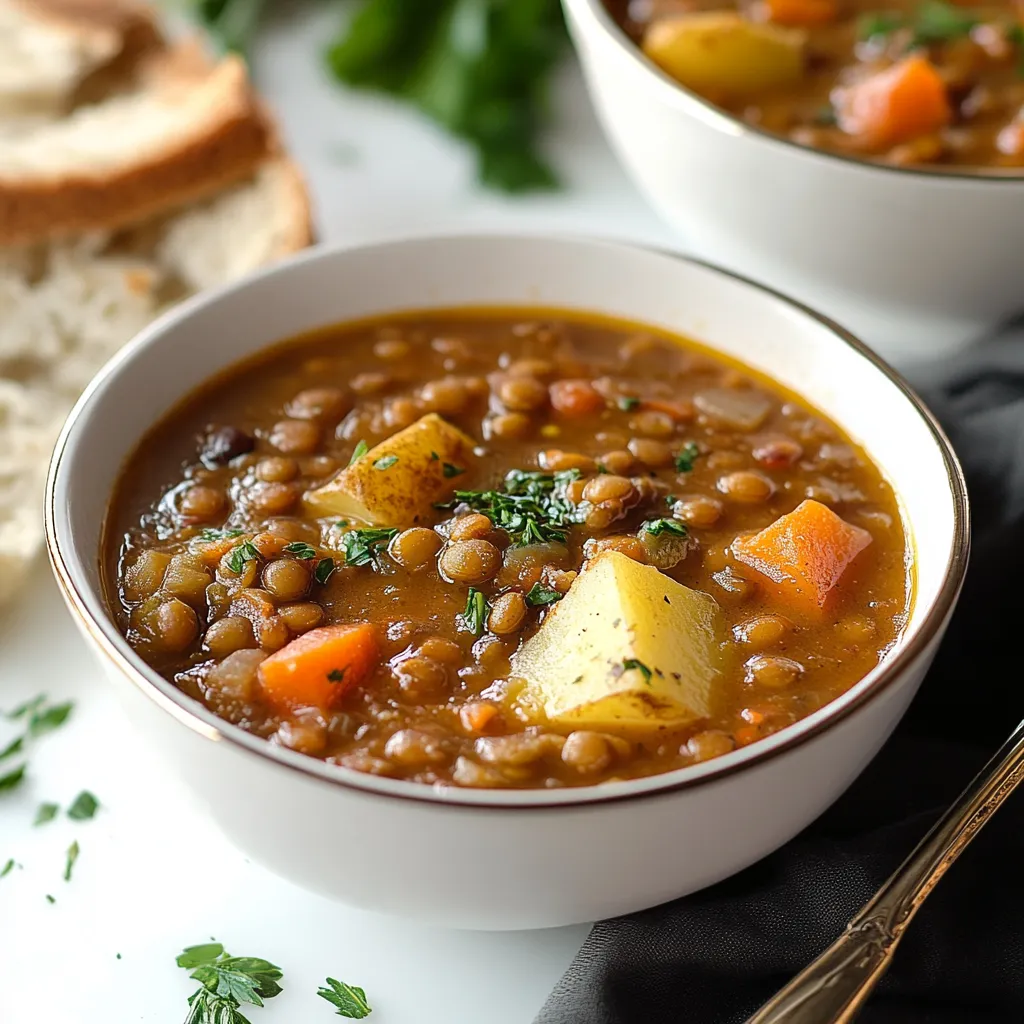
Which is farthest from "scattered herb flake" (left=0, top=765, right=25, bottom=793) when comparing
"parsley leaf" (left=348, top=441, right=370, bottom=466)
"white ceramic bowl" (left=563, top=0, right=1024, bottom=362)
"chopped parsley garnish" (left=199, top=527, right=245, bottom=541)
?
"white ceramic bowl" (left=563, top=0, right=1024, bottom=362)

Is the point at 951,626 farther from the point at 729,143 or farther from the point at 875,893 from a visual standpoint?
the point at 729,143

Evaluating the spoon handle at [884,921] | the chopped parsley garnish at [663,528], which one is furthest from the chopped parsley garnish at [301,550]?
the spoon handle at [884,921]

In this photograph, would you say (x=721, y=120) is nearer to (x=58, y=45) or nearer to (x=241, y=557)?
(x=241, y=557)

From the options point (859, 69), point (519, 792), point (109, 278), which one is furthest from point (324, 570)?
point (859, 69)

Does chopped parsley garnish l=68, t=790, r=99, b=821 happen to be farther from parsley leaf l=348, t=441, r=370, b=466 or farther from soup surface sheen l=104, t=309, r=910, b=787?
parsley leaf l=348, t=441, r=370, b=466

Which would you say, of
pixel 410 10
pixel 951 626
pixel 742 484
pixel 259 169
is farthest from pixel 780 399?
pixel 410 10

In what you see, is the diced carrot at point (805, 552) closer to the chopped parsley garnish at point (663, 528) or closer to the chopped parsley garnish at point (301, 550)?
the chopped parsley garnish at point (663, 528)
